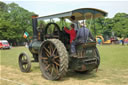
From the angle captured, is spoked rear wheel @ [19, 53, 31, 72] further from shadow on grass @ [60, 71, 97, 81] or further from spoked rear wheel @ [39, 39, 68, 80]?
shadow on grass @ [60, 71, 97, 81]

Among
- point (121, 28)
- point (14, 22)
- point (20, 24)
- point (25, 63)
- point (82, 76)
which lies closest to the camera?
point (82, 76)

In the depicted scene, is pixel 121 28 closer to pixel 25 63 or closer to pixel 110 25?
pixel 110 25

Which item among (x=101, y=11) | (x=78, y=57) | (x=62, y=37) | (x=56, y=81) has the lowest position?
(x=56, y=81)

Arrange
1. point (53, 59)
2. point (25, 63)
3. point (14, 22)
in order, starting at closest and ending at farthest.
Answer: point (53, 59) → point (25, 63) → point (14, 22)

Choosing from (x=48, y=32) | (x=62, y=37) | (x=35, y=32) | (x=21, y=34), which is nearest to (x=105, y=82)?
(x=62, y=37)

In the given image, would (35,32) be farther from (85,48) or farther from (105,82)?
(105,82)

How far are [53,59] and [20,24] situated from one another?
5063 cm

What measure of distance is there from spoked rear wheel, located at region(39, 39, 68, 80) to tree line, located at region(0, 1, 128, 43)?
4025 cm

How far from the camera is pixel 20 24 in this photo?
54094 mm

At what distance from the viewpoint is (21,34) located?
5347 cm

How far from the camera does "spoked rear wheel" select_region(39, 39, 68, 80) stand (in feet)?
18.0

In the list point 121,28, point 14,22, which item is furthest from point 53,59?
point 121,28

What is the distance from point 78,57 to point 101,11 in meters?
2.07

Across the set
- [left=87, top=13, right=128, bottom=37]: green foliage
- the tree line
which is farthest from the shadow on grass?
[left=87, top=13, right=128, bottom=37]: green foliage
